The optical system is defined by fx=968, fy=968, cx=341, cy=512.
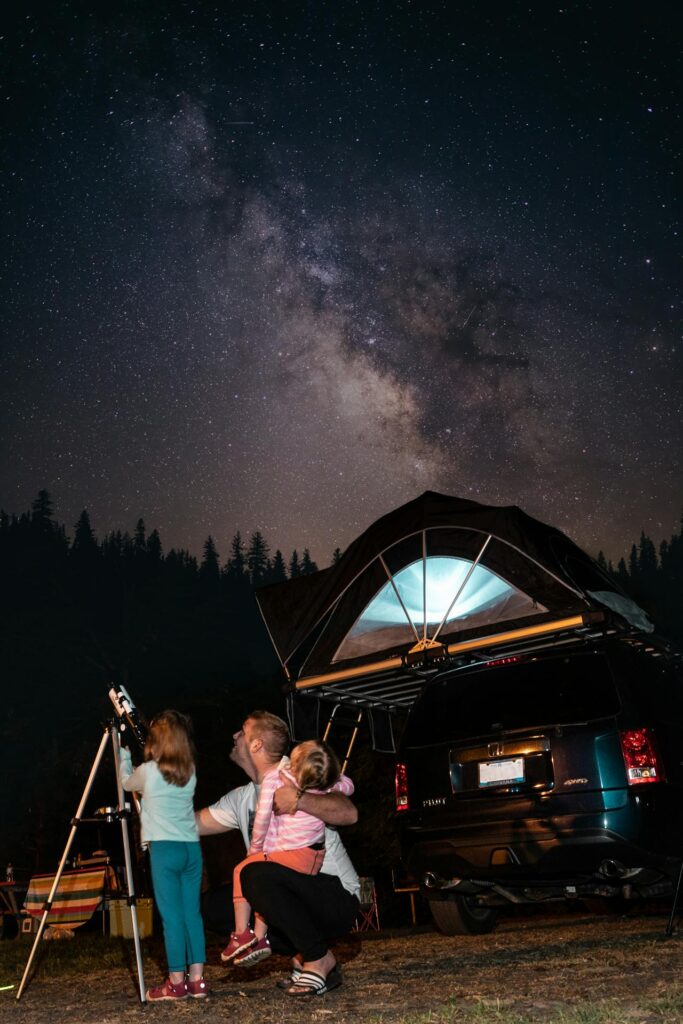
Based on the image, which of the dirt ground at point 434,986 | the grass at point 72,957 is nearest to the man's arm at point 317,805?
the dirt ground at point 434,986

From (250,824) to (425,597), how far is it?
11.1 feet

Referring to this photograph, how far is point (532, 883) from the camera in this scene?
20.4 ft

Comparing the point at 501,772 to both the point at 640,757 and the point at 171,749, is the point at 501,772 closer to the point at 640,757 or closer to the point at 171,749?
the point at 640,757

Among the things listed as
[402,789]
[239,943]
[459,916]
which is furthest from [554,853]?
[239,943]

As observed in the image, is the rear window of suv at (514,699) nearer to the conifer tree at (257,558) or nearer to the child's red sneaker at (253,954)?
the child's red sneaker at (253,954)

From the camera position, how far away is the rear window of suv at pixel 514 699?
6.15 m

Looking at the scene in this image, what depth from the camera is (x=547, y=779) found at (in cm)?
603

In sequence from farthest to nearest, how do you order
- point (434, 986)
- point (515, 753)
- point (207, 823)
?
point (515, 753) < point (207, 823) < point (434, 986)

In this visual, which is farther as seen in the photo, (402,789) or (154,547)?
(154,547)

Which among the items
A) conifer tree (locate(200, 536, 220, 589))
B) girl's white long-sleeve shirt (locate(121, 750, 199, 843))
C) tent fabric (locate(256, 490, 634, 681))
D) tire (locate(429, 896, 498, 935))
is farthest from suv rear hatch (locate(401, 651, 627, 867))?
conifer tree (locate(200, 536, 220, 589))

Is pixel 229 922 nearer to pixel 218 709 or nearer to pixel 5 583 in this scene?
pixel 218 709

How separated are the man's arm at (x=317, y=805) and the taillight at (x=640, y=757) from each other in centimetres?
207

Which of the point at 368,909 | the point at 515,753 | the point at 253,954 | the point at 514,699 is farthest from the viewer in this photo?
the point at 368,909

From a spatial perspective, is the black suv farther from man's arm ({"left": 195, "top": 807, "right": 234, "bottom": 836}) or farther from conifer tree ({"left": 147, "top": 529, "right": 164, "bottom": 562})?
conifer tree ({"left": 147, "top": 529, "right": 164, "bottom": 562})
